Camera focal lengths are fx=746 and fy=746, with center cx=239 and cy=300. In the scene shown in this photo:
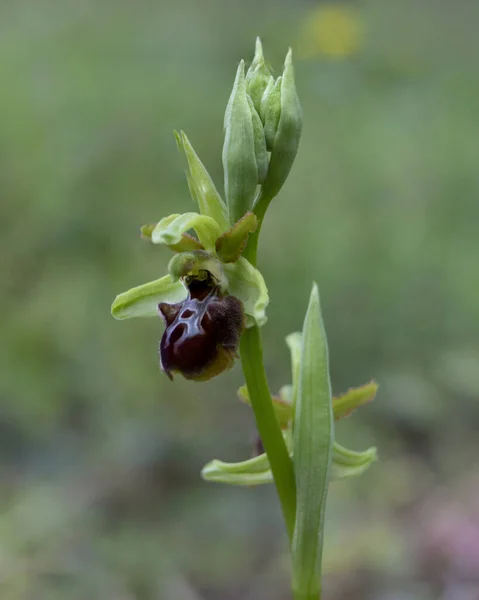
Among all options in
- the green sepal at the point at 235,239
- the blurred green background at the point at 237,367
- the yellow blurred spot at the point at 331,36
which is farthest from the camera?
the yellow blurred spot at the point at 331,36

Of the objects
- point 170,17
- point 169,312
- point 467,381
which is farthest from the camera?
point 170,17

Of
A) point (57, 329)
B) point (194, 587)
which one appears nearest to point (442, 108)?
point (57, 329)

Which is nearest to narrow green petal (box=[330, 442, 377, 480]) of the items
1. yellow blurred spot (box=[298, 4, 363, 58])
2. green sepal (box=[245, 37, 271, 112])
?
green sepal (box=[245, 37, 271, 112])

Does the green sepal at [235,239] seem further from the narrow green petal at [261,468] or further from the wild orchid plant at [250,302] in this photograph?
the narrow green petal at [261,468]

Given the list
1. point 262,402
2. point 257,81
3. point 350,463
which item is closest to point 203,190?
point 257,81

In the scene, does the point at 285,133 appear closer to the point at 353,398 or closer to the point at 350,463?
the point at 353,398

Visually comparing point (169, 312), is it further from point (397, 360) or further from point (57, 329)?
point (397, 360)

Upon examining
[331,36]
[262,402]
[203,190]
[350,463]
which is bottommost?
[350,463]

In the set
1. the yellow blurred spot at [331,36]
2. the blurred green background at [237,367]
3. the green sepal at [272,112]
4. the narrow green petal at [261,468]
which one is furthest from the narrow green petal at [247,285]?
the yellow blurred spot at [331,36]
